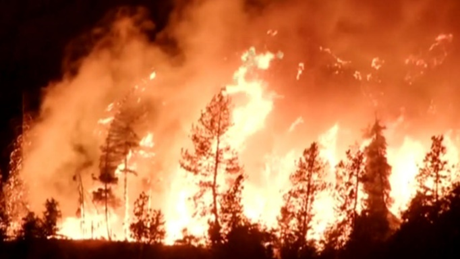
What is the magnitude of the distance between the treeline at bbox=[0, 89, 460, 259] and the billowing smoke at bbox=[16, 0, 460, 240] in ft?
22.7

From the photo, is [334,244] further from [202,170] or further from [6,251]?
[6,251]

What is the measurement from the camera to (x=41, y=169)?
67938 millimetres

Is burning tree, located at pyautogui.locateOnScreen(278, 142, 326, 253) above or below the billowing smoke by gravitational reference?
below

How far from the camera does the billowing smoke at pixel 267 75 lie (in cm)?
6712

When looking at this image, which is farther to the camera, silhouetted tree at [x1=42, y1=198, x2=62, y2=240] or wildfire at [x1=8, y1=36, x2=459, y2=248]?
wildfire at [x1=8, y1=36, x2=459, y2=248]

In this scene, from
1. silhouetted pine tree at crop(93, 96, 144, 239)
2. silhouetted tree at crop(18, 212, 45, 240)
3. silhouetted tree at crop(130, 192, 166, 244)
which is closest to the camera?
silhouetted tree at crop(130, 192, 166, 244)

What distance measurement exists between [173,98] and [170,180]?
10334 mm

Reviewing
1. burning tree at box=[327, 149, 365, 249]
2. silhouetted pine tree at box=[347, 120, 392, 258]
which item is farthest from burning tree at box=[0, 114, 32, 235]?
silhouetted pine tree at box=[347, 120, 392, 258]

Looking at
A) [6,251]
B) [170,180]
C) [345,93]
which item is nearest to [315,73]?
[345,93]

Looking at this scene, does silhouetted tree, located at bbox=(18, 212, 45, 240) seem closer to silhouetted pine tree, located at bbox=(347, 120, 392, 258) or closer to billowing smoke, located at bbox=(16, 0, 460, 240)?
silhouetted pine tree, located at bbox=(347, 120, 392, 258)

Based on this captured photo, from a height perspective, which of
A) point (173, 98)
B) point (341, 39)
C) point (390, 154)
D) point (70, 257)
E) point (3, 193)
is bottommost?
point (70, 257)

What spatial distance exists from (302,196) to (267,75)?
2443cm

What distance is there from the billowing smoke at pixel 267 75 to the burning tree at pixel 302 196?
16.4 m

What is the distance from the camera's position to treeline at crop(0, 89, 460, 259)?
35625 mm
